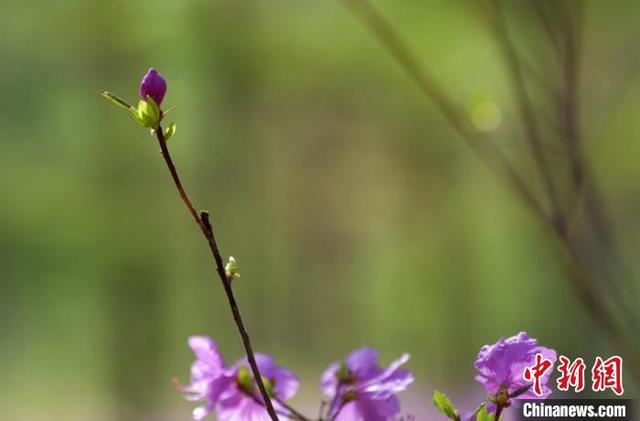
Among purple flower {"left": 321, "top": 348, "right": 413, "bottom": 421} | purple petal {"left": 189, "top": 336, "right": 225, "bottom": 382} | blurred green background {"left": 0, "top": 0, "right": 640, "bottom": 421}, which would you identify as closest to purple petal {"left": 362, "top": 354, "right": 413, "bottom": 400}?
purple flower {"left": 321, "top": 348, "right": 413, "bottom": 421}

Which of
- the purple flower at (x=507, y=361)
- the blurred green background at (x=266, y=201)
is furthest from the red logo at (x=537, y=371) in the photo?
the blurred green background at (x=266, y=201)

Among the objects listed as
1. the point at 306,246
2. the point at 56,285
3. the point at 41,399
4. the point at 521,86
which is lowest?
the point at 521,86

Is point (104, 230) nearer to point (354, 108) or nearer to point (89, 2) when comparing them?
point (89, 2)

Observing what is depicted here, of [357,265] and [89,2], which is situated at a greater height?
[357,265]

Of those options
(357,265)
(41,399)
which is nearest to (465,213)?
(357,265)

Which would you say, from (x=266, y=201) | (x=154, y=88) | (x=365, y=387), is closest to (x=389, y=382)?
(x=365, y=387)

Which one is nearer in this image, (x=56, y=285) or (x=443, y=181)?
(x=443, y=181)

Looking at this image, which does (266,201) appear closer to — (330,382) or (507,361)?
(330,382)
